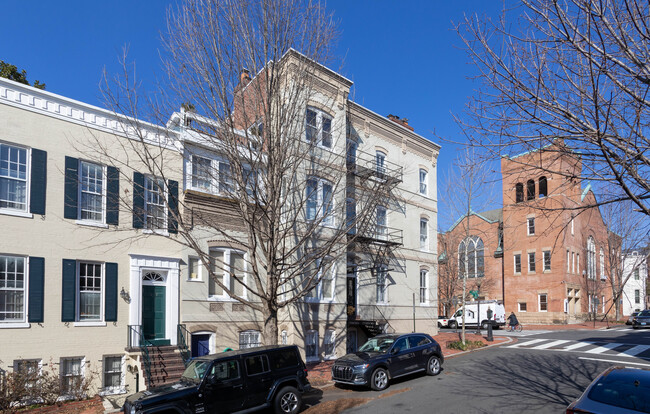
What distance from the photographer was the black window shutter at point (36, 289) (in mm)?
13930

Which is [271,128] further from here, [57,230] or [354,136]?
[354,136]

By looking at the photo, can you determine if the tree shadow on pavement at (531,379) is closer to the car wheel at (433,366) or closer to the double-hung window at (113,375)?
the car wheel at (433,366)

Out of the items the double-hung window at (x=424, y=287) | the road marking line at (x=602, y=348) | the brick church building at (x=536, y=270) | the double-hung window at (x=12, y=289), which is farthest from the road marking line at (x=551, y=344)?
the double-hung window at (x=12, y=289)

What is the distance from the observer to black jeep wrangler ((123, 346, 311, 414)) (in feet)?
33.9

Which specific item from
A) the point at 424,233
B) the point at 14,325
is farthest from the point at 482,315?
the point at 14,325

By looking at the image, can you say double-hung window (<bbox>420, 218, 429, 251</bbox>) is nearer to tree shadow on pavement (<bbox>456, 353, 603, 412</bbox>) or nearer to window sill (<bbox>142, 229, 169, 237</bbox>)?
tree shadow on pavement (<bbox>456, 353, 603, 412</bbox>)

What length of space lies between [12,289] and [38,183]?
3158 mm

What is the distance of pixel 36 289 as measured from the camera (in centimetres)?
1412

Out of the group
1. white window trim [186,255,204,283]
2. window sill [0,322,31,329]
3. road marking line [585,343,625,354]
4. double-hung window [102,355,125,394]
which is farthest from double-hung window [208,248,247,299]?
road marking line [585,343,625,354]

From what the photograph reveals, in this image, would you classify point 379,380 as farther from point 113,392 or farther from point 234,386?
point 113,392

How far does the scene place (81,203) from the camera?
15477 mm

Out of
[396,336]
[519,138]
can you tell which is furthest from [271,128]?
[519,138]

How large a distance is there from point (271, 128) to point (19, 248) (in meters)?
8.11

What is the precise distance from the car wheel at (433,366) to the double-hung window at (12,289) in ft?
40.9
